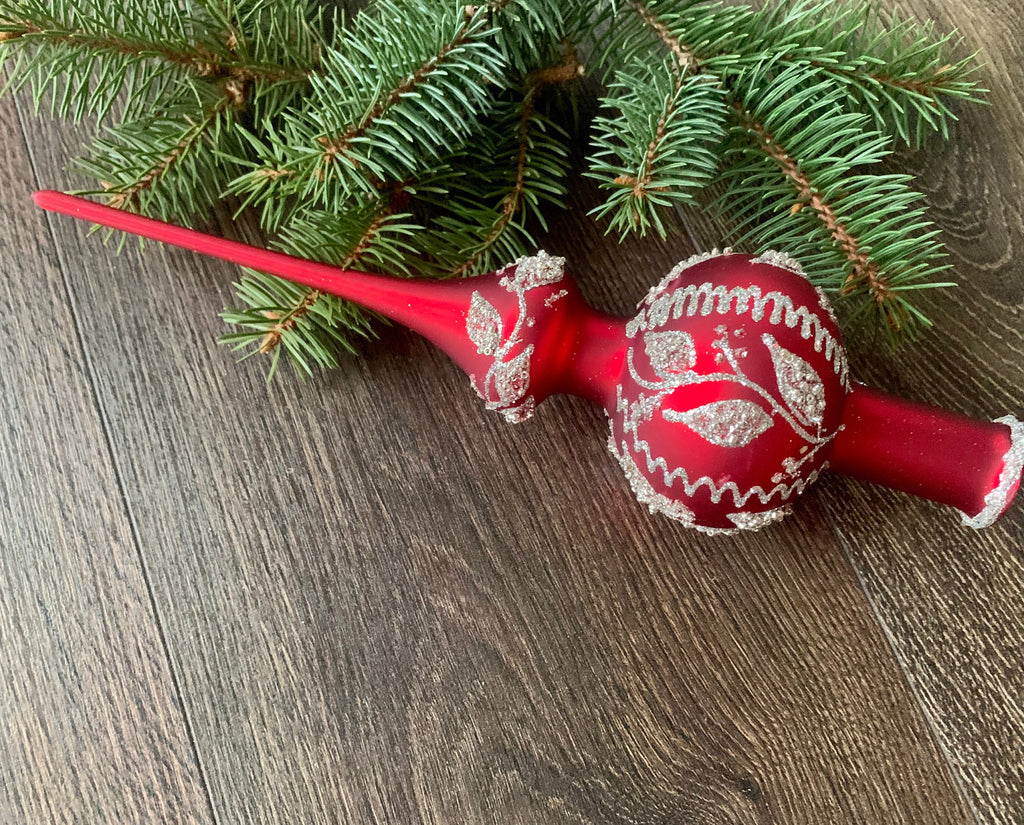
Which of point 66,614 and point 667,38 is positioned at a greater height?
point 667,38

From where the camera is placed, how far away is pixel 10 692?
0.47m

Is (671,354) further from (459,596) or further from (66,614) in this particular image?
(66,614)

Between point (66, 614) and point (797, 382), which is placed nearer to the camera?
point (797, 382)

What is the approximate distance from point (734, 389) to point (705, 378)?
1 cm

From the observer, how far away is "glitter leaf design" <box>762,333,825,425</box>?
341 millimetres

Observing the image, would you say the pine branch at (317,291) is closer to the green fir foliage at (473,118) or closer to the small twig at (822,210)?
the green fir foliage at (473,118)

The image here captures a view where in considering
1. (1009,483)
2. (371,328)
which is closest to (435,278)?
(371,328)

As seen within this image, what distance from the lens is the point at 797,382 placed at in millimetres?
343

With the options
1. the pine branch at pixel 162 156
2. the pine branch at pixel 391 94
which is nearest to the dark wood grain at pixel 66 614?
the pine branch at pixel 162 156

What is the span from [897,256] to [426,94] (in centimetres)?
24

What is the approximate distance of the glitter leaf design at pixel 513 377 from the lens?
380mm

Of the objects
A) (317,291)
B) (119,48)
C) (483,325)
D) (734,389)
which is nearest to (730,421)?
(734,389)

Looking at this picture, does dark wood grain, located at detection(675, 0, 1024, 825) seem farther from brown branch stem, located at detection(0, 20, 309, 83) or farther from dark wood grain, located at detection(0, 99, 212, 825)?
dark wood grain, located at detection(0, 99, 212, 825)

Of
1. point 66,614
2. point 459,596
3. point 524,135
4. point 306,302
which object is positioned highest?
point 524,135
